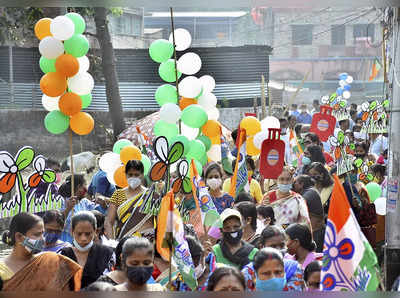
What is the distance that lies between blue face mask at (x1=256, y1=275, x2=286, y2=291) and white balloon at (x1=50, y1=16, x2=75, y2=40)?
2.52m

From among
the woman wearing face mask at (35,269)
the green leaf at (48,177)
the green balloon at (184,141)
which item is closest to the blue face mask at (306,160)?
the green balloon at (184,141)

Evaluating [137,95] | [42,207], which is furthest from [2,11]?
[42,207]

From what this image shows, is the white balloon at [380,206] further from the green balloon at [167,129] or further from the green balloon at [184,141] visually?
the green balloon at [184,141]

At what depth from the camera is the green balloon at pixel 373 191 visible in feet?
25.2

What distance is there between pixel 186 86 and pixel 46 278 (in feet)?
9.51

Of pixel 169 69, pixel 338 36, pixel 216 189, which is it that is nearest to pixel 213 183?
pixel 216 189

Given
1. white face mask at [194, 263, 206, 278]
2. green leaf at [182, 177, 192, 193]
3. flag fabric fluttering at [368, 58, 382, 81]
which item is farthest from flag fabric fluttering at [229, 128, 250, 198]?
flag fabric fluttering at [368, 58, 382, 81]

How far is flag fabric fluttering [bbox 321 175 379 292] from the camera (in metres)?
3.59

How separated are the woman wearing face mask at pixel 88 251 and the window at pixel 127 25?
620 inches

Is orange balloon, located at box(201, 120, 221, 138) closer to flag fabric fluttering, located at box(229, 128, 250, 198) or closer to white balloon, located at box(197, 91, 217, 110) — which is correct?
white balloon, located at box(197, 91, 217, 110)

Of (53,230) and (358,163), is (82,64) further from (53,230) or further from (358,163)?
(358,163)

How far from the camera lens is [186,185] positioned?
224 inches

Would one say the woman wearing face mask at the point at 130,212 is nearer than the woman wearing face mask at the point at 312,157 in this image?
Yes

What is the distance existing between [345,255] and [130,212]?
7.29 ft
